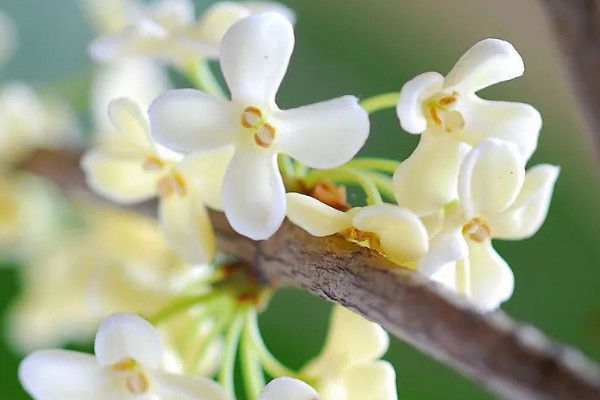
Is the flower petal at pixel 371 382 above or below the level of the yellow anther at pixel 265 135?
below

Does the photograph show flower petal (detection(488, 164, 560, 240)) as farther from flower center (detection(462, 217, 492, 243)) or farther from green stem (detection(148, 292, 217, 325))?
green stem (detection(148, 292, 217, 325))

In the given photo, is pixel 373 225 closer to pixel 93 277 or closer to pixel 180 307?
pixel 180 307

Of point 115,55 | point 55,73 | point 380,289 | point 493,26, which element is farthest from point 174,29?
point 55,73

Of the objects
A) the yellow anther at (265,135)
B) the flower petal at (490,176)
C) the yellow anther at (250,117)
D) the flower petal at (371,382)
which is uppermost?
the flower petal at (490,176)

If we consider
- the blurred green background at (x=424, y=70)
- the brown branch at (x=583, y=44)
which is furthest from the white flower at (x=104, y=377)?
the blurred green background at (x=424, y=70)

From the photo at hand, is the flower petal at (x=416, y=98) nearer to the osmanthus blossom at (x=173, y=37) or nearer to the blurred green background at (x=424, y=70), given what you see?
the osmanthus blossom at (x=173, y=37)
